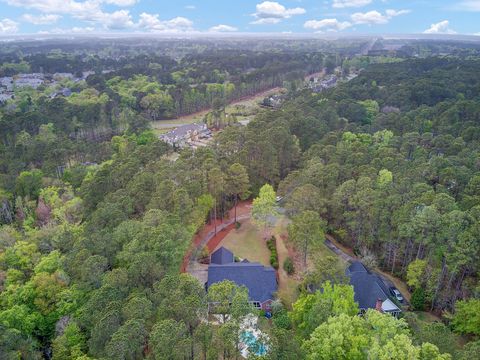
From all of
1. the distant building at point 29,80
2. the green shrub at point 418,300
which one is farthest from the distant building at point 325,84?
the green shrub at point 418,300

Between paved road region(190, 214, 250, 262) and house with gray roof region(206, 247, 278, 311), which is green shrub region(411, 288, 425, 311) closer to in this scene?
house with gray roof region(206, 247, 278, 311)

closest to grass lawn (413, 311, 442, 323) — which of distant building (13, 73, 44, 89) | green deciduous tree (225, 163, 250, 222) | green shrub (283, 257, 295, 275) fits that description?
green shrub (283, 257, 295, 275)

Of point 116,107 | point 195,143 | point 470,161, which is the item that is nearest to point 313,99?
point 195,143

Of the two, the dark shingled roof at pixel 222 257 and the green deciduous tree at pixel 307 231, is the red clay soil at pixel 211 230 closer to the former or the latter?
the dark shingled roof at pixel 222 257

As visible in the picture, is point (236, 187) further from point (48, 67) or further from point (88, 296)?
point (48, 67)

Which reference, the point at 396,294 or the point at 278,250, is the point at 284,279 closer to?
the point at 278,250

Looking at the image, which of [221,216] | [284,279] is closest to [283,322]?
[284,279]

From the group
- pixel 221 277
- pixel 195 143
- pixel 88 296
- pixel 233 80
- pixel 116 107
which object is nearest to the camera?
pixel 88 296
